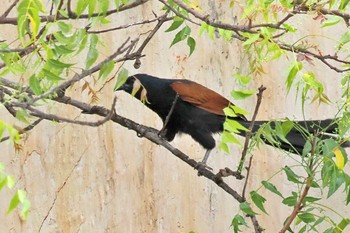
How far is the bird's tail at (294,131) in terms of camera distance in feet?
6.13

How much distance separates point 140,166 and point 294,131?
0.83 meters

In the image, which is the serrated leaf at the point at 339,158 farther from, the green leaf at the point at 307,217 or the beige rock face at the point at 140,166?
the beige rock face at the point at 140,166

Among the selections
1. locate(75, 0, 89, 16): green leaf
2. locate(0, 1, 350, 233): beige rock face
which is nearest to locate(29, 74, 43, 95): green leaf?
locate(75, 0, 89, 16): green leaf

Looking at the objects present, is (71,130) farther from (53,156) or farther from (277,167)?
(277,167)

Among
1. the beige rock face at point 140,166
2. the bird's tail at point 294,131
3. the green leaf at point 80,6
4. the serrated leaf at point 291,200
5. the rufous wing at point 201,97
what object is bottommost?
the beige rock face at point 140,166

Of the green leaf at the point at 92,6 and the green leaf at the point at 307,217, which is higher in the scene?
the green leaf at the point at 92,6

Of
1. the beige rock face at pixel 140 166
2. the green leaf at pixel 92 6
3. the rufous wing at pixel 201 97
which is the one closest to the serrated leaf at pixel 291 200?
the green leaf at pixel 92 6

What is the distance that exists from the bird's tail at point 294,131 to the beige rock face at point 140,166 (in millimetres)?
500

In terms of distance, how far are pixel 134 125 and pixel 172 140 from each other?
2.49 ft

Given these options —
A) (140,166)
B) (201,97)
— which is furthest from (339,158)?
(140,166)

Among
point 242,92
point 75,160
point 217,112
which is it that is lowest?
point 75,160

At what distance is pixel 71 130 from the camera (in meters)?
3.00

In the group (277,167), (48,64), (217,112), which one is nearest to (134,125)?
(217,112)

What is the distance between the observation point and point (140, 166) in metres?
3.13
